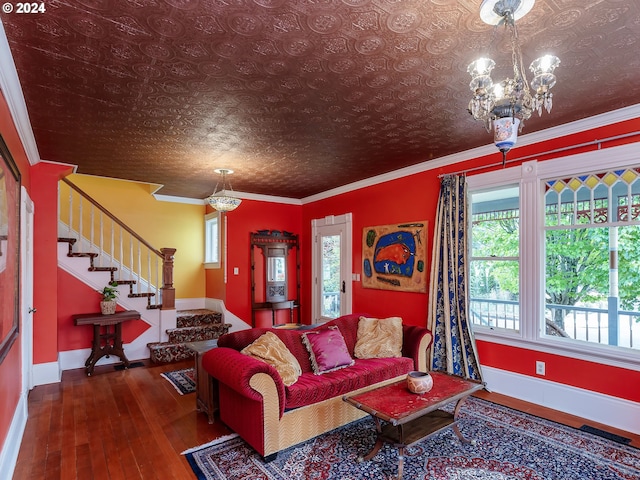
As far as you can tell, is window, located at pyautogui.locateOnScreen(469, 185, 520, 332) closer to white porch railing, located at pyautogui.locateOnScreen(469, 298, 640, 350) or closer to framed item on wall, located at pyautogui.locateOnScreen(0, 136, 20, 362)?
white porch railing, located at pyautogui.locateOnScreen(469, 298, 640, 350)

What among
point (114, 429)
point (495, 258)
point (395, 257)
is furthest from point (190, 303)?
point (495, 258)

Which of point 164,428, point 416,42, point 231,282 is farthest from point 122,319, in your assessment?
point 416,42

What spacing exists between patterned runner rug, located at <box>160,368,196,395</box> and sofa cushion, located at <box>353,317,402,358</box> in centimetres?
195

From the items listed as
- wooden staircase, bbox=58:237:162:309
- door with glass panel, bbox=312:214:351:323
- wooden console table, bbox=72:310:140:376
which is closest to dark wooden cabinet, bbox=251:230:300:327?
door with glass panel, bbox=312:214:351:323

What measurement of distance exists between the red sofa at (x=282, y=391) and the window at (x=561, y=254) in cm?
146

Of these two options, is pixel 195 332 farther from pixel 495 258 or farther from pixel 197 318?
pixel 495 258

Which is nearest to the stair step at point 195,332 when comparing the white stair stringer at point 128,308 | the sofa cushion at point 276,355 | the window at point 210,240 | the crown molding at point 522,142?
the white stair stringer at point 128,308

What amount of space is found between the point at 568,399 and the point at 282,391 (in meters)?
2.73

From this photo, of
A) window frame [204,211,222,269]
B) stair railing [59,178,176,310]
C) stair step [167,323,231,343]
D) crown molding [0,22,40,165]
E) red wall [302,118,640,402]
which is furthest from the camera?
window frame [204,211,222,269]

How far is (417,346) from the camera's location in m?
3.77

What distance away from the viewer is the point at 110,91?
2.62 metres

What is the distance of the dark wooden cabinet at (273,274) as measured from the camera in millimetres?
6527

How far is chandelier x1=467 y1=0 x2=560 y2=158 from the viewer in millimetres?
1725

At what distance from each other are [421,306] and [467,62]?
314 cm
